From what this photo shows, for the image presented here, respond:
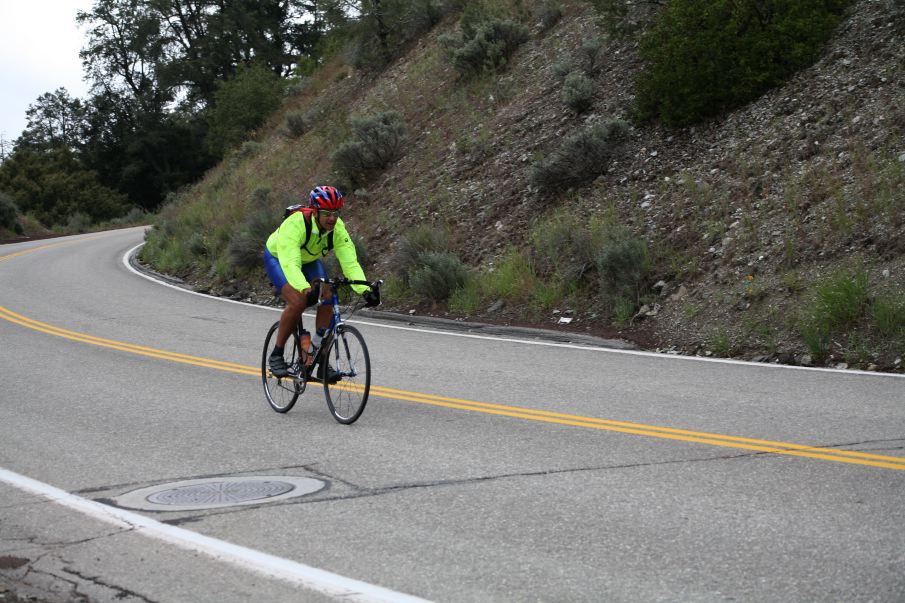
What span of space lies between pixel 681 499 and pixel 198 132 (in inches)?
2407

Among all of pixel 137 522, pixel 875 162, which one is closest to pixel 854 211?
pixel 875 162

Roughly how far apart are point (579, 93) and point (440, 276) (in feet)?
17.7

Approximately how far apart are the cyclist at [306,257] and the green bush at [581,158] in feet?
31.1

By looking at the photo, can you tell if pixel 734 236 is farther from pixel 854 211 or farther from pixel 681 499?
pixel 681 499

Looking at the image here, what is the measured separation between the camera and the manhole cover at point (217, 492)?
6.48m

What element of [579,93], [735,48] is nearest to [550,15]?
[579,93]

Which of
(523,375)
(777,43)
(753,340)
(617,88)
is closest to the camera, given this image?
(523,375)

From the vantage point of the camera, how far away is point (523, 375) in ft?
36.4

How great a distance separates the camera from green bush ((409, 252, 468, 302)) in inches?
667

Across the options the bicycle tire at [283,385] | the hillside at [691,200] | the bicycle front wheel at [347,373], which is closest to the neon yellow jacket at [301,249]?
the bicycle front wheel at [347,373]

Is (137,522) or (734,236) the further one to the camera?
(734,236)

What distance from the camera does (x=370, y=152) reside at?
24219mm

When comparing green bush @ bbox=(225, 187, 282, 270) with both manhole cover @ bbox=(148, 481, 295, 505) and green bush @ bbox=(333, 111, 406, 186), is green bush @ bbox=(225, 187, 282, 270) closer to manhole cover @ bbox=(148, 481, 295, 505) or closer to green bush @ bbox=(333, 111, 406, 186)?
green bush @ bbox=(333, 111, 406, 186)

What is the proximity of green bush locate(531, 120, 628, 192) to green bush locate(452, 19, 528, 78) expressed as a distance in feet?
23.9
